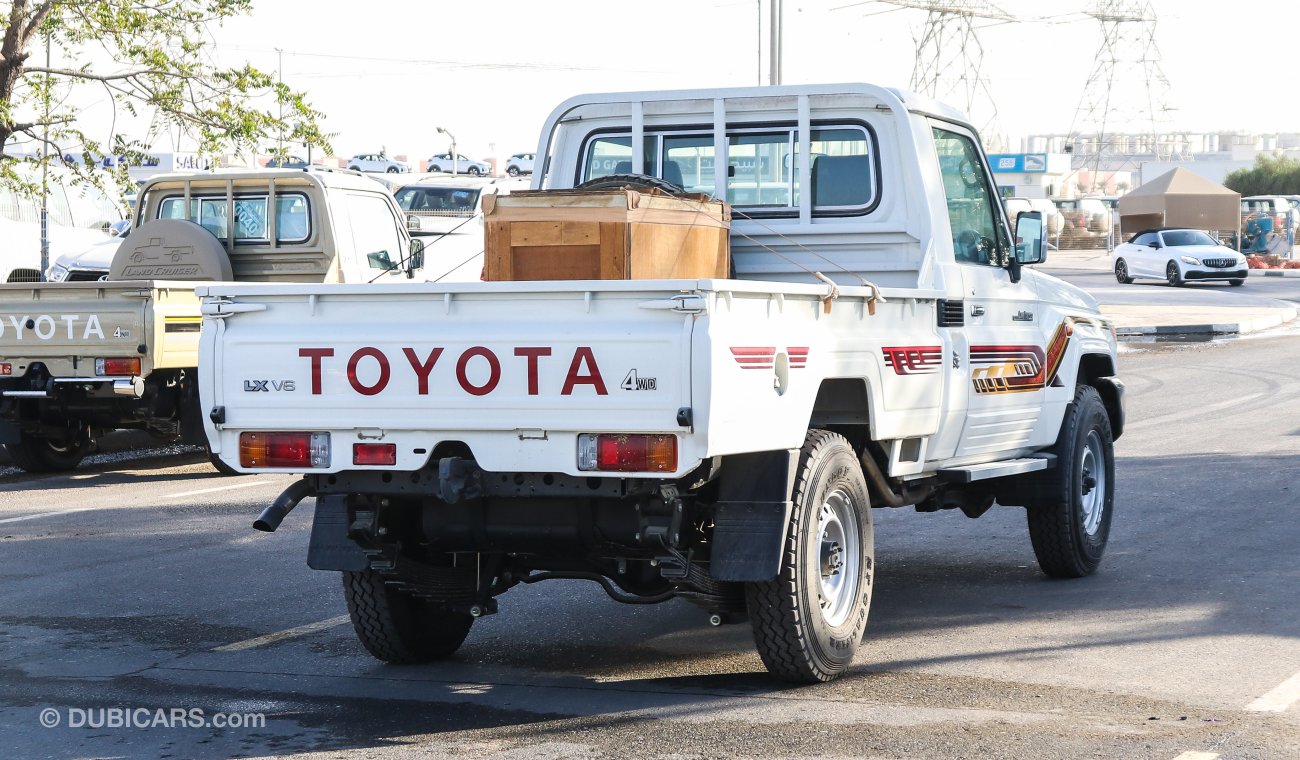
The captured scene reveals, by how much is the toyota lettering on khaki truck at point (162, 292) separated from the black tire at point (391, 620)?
16.7ft

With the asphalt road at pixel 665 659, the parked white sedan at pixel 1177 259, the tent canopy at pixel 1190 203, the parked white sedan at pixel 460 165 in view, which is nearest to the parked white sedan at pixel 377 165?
the parked white sedan at pixel 460 165

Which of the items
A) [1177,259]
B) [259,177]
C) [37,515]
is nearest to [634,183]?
[37,515]

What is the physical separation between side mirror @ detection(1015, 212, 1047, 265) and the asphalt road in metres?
1.68

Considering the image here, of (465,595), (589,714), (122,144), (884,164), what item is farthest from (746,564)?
(122,144)

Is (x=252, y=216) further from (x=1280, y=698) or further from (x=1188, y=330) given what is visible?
(x=1188, y=330)

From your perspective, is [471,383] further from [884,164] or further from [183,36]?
[183,36]

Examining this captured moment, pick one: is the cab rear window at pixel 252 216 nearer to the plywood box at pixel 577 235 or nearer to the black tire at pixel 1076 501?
the black tire at pixel 1076 501

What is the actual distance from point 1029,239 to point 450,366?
3553mm

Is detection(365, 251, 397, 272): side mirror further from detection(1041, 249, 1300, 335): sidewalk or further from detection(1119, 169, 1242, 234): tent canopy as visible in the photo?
detection(1119, 169, 1242, 234): tent canopy

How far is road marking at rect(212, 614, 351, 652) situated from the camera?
680cm

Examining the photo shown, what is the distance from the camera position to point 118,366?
1166 centimetres

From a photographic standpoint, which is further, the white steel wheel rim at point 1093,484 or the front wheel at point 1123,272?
the front wheel at point 1123,272

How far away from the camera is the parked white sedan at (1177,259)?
39812 millimetres

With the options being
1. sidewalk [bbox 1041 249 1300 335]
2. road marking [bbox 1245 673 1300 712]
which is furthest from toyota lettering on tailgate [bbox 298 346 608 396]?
sidewalk [bbox 1041 249 1300 335]
